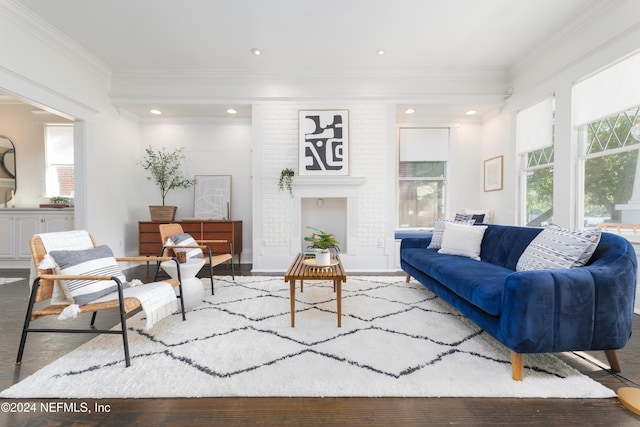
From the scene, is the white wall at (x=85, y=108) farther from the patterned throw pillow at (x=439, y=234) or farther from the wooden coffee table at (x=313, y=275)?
the patterned throw pillow at (x=439, y=234)

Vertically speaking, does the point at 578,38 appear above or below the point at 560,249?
above

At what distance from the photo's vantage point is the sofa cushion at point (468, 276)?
1.78m

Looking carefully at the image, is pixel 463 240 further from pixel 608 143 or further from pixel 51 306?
pixel 51 306

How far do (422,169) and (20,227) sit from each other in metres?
6.99

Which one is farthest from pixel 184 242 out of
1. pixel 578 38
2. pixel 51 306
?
pixel 578 38

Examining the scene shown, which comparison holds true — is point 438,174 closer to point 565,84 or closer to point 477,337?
point 565,84

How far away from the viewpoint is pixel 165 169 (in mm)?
5047

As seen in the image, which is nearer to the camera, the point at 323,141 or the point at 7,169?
the point at 323,141

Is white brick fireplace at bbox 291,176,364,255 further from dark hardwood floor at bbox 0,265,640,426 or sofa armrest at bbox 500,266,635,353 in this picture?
dark hardwood floor at bbox 0,265,640,426

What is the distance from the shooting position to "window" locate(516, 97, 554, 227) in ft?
12.5

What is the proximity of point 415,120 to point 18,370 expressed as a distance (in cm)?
573

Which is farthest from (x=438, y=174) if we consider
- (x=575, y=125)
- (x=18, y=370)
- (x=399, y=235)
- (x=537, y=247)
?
(x=18, y=370)

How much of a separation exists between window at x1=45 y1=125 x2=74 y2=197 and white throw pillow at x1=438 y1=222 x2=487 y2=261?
6.40 metres

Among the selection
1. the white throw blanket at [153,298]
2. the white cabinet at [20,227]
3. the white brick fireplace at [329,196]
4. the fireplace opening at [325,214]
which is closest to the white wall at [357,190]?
the white brick fireplace at [329,196]
